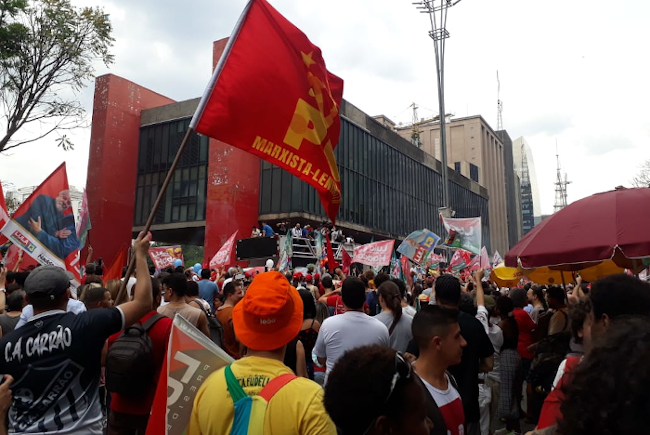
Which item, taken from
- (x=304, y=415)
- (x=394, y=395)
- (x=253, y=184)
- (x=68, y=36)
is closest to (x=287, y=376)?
(x=304, y=415)

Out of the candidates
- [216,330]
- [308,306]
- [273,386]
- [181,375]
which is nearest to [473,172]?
[308,306]

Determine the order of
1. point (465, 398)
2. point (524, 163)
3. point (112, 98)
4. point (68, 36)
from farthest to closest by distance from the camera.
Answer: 1. point (524, 163)
2. point (112, 98)
3. point (68, 36)
4. point (465, 398)

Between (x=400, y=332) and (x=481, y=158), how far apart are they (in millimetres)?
73809

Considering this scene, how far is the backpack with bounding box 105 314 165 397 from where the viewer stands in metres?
3.19

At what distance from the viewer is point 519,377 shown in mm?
6355

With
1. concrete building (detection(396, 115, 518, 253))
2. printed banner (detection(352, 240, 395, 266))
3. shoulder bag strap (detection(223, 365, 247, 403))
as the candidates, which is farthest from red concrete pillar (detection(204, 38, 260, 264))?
concrete building (detection(396, 115, 518, 253))

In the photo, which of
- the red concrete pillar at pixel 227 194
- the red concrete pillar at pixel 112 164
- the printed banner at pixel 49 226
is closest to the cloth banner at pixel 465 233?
the printed banner at pixel 49 226

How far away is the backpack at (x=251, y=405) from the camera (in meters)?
2.03

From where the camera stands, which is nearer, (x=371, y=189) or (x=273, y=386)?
(x=273, y=386)

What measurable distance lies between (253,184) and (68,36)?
16.3 m

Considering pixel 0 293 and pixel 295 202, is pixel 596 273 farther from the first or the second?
pixel 295 202

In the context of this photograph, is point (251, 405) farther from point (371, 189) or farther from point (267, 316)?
point (371, 189)

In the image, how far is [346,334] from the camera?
441cm

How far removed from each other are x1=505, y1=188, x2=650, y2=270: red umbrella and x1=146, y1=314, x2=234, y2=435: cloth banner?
311 centimetres
